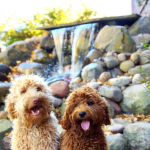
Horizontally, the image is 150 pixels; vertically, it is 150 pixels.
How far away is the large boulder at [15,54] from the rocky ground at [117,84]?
1403 millimetres

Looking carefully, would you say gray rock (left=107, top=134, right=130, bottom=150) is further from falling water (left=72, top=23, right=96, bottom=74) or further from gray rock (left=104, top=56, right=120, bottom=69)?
falling water (left=72, top=23, right=96, bottom=74)

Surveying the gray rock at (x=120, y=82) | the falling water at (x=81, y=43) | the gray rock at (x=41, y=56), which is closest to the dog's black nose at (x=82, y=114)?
the gray rock at (x=120, y=82)

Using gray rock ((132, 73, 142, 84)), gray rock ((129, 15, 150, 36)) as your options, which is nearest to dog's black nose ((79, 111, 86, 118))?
gray rock ((132, 73, 142, 84))

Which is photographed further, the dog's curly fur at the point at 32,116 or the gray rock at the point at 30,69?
the gray rock at the point at 30,69

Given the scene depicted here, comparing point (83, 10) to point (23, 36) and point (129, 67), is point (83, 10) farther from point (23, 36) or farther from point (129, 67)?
point (129, 67)

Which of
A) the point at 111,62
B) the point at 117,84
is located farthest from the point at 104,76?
the point at 111,62

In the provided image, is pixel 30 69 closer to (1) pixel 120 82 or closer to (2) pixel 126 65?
(2) pixel 126 65

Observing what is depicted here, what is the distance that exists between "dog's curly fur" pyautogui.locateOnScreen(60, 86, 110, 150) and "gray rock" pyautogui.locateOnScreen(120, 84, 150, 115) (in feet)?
10.7

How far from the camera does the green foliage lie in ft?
44.7

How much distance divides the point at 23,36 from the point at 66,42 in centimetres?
444

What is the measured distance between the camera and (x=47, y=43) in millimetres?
11398

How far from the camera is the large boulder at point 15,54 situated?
10961mm

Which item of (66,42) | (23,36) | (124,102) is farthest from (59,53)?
(124,102)

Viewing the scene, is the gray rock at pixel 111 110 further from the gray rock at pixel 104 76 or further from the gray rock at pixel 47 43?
the gray rock at pixel 47 43
